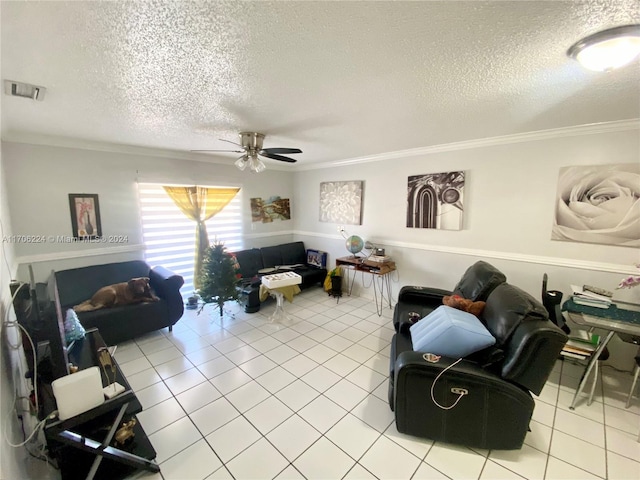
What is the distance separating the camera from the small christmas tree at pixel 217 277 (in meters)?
3.56

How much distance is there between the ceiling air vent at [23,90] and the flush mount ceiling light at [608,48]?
3174 millimetres

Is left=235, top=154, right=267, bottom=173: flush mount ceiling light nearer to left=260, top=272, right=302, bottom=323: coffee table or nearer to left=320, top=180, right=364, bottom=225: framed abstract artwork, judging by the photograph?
left=260, top=272, right=302, bottom=323: coffee table

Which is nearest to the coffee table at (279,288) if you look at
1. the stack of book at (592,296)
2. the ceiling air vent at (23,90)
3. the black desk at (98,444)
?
the black desk at (98,444)

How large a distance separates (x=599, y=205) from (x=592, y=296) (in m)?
0.93

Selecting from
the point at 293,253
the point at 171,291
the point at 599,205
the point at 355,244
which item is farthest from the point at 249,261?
the point at 599,205

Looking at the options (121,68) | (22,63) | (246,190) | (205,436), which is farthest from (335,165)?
(205,436)

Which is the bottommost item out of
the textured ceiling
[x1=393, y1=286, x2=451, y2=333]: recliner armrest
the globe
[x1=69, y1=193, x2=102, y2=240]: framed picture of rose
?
[x1=393, y1=286, x2=451, y2=333]: recliner armrest

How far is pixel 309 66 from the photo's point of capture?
1498mm

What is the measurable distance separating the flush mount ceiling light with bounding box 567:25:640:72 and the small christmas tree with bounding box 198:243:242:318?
3.68 meters

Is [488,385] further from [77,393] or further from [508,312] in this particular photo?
[77,393]

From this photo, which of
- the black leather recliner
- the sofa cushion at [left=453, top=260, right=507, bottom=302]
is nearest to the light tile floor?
the black leather recliner

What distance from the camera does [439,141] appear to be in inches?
129

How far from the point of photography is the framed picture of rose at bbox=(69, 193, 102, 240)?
3.21m

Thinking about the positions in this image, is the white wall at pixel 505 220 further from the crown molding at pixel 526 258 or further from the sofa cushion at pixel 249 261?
the sofa cushion at pixel 249 261
